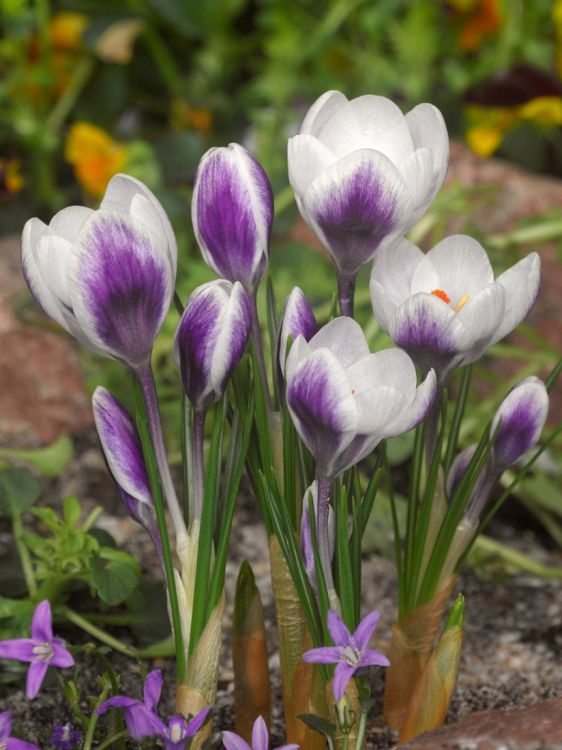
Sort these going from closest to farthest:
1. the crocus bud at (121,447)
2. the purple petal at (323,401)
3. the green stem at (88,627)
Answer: the purple petal at (323,401)
the crocus bud at (121,447)
the green stem at (88,627)

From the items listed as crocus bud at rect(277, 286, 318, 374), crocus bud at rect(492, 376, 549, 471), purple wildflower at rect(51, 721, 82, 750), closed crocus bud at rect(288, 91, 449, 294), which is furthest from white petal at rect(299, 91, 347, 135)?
purple wildflower at rect(51, 721, 82, 750)

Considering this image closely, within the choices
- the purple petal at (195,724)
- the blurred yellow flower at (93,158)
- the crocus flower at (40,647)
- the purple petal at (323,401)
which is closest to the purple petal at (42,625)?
the crocus flower at (40,647)

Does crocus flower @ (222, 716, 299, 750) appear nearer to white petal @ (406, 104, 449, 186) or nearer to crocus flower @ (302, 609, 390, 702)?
crocus flower @ (302, 609, 390, 702)

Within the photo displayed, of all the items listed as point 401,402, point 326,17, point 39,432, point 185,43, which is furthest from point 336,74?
point 401,402

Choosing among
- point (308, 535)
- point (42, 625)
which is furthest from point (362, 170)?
point (42, 625)

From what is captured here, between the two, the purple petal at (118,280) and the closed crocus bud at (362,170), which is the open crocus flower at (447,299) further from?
the purple petal at (118,280)

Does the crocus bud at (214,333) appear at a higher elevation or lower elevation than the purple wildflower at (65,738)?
higher

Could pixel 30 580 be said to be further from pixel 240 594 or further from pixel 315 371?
pixel 315 371
